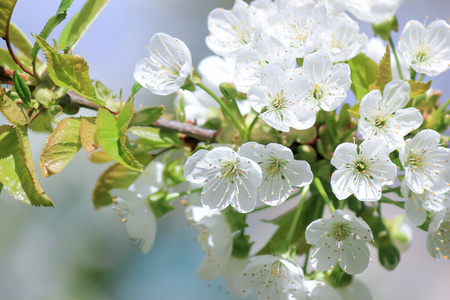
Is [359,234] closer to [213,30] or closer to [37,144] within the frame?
[213,30]

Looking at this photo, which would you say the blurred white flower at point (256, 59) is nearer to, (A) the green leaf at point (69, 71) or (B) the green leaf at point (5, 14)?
(A) the green leaf at point (69, 71)

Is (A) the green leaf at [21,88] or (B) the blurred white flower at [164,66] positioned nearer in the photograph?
(A) the green leaf at [21,88]

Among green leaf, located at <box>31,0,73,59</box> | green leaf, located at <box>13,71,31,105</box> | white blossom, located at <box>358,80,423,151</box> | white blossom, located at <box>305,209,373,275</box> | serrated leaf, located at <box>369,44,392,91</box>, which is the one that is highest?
green leaf, located at <box>31,0,73,59</box>

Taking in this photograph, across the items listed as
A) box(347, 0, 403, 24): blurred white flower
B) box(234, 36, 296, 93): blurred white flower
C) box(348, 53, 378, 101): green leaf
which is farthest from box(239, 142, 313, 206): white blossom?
box(347, 0, 403, 24): blurred white flower

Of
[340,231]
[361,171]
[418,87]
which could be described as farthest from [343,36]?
[340,231]

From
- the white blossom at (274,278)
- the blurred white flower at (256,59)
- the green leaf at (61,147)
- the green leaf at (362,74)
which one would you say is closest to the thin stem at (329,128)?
the green leaf at (362,74)

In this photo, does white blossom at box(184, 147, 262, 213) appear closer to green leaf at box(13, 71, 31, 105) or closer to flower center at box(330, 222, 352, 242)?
flower center at box(330, 222, 352, 242)
